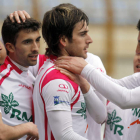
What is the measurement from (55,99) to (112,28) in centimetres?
847

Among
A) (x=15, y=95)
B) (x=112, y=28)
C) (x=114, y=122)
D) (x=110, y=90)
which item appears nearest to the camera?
(x=110, y=90)

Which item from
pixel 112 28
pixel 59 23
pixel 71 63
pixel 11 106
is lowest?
pixel 112 28

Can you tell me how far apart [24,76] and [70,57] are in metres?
0.54

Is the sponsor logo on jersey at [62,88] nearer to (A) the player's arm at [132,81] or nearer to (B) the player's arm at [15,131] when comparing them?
(B) the player's arm at [15,131]

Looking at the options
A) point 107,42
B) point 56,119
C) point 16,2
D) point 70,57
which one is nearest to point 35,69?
point 70,57

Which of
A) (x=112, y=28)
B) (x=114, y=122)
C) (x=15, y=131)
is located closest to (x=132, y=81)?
(x=114, y=122)

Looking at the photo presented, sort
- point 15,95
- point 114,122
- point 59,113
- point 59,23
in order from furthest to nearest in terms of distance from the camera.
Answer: point 114,122, point 15,95, point 59,23, point 59,113

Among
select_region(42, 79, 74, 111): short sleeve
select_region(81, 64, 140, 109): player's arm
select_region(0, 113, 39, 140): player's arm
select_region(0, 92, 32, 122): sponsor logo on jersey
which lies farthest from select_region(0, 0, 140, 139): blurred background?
select_region(0, 113, 39, 140): player's arm

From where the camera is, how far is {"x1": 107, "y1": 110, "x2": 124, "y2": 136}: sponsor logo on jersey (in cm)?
272

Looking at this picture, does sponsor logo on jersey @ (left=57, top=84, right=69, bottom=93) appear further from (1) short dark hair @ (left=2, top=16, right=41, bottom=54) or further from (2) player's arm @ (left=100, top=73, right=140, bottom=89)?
(1) short dark hair @ (left=2, top=16, right=41, bottom=54)

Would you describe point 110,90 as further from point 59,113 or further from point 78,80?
point 59,113

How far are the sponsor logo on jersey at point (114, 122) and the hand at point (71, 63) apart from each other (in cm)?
63

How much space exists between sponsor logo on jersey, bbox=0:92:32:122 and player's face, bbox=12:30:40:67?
36 centimetres

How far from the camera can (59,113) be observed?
7.24ft
